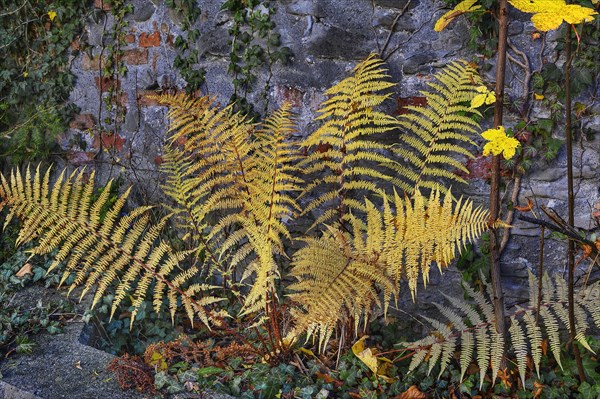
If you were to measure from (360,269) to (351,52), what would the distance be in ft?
3.83

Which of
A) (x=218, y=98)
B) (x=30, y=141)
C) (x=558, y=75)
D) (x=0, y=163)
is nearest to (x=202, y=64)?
(x=218, y=98)

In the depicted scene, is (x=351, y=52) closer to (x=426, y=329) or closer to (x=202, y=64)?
(x=202, y=64)

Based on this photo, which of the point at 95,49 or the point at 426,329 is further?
the point at 95,49

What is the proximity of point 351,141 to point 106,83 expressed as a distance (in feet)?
5.02

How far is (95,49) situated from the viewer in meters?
3.46

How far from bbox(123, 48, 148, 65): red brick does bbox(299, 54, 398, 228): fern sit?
1.09 meters

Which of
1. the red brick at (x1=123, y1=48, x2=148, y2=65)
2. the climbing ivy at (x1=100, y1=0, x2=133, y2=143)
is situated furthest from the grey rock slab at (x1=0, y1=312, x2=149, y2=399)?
the red brick at (x1=123, y1=48, x2=148, y2=65)

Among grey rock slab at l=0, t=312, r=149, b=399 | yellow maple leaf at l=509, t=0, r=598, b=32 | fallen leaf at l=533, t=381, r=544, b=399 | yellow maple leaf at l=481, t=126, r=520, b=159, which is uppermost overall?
yellow maple leaf at l=509, t=0, r=598, b=32

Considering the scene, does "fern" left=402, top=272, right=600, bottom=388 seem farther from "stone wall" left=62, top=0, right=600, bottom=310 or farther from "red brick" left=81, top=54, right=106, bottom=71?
"red brick" left=81, top=54, right=106, bottom=71

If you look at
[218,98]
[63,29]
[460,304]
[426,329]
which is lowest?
[426,329]

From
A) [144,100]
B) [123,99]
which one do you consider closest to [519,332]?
[144,100]

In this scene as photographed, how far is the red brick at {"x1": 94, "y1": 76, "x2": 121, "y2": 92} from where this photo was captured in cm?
346

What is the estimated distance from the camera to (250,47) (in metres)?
3.10

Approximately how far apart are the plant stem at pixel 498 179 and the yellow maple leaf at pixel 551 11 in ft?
0.25
